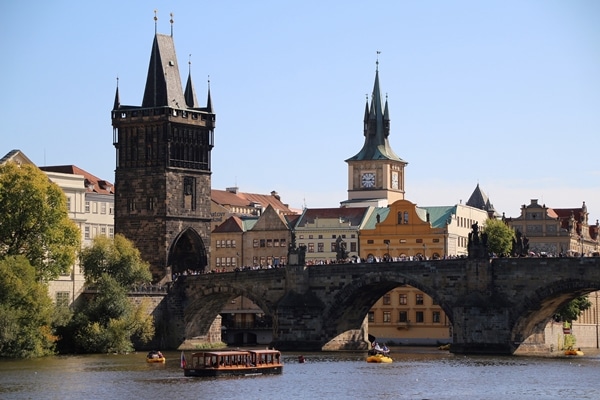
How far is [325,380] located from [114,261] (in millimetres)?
42296

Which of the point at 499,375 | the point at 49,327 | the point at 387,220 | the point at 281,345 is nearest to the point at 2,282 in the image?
the point at 49,327

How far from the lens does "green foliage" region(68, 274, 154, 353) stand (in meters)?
144

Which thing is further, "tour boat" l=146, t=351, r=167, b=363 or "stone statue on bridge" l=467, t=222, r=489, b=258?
"stone statue on bridge" l=467, t=222, r=489, b=258

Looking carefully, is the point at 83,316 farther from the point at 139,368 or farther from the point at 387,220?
the point at 387,220

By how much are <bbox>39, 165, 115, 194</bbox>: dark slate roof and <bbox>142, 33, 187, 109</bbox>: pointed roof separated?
1450 cm

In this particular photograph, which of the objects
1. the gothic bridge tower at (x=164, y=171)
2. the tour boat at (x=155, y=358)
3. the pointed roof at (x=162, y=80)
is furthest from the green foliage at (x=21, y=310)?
the pointed roof at (x=162, y=80)

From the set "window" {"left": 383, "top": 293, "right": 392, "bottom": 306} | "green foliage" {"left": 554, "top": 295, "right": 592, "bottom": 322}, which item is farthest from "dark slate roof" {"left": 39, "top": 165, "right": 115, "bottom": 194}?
"green foliage" {"left": 554, "top": 295, "right": 592, "bottom": 322}

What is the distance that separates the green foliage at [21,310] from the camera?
132 meters

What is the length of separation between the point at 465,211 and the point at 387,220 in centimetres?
1175

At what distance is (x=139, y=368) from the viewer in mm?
126062

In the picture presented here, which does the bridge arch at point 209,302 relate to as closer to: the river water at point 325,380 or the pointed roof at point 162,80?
the river water at point 325,380

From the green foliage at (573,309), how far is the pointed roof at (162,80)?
40.1 m

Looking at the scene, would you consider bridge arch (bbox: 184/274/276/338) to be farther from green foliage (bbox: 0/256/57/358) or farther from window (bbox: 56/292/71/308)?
green foliage (bbox: 0/256/57/358)

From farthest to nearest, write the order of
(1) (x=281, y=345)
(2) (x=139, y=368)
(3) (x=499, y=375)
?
(1) (x=281, y=345), (2) (x=139, y=368), (3) (x=499, y=375)
